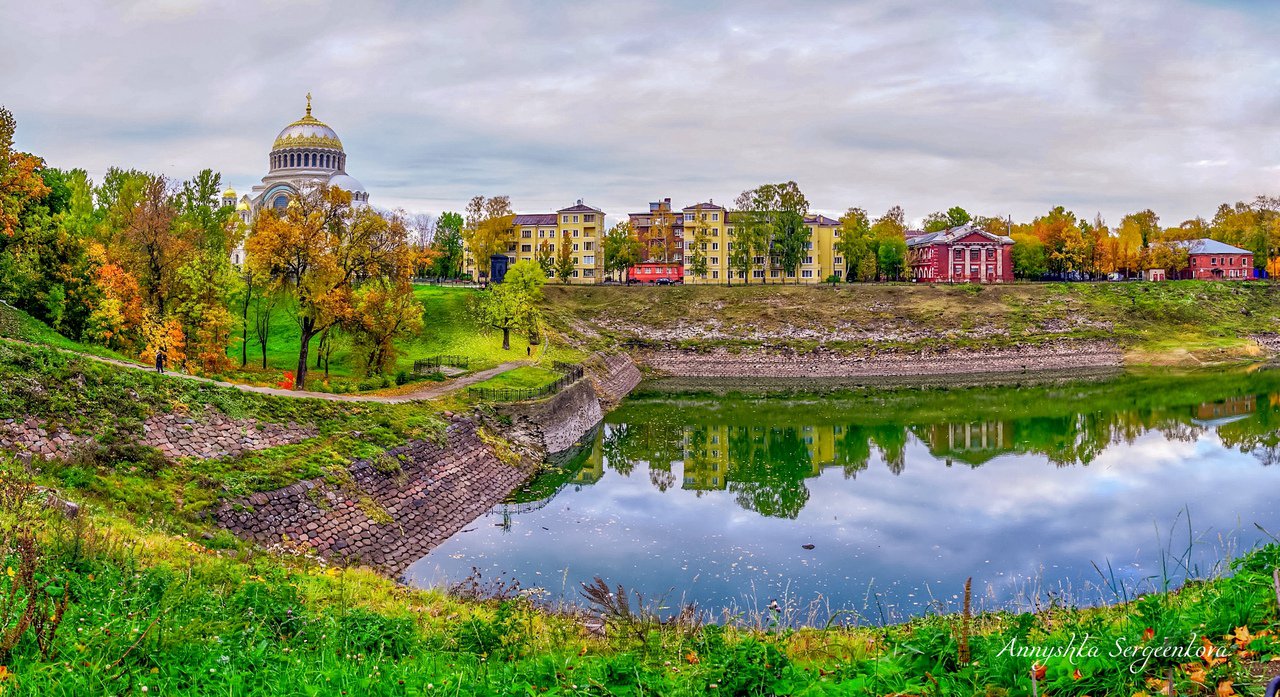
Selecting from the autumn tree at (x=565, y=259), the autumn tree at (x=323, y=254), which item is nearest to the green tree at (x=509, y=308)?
the autumn tree at (x=323, y=254)

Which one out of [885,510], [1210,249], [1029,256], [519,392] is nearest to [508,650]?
[885,510]

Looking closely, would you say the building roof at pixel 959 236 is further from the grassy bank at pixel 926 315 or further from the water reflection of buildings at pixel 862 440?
the water reflection of buildings at pixel 862 440

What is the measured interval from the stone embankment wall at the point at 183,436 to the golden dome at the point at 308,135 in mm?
79052

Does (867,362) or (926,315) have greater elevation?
(926,315)

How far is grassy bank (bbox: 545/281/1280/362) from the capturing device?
7300 centimetres

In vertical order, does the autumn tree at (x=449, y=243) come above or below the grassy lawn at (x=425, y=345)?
above

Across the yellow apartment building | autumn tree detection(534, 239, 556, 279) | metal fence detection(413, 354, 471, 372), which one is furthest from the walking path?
the yellow apartment building

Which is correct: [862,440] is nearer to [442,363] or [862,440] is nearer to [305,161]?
[442,363]

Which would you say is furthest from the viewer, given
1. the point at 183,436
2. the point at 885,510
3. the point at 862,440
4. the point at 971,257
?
the point at 971,257

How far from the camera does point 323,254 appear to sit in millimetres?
37031

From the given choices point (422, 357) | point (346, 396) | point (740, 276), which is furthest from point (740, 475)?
point (740, 276)

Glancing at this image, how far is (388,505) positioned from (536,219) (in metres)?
81.8

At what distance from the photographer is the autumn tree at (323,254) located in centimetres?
3578

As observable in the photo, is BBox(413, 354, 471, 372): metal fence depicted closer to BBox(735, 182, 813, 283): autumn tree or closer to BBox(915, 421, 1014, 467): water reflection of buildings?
BBox(915, 421, 1014, 467): water reflection of buildings
